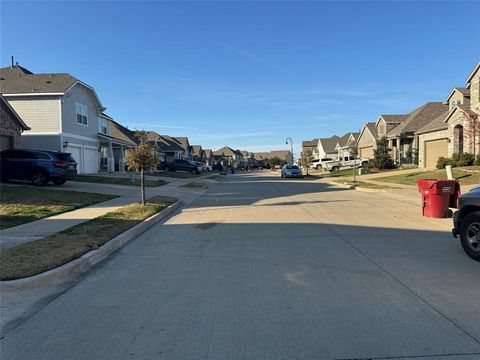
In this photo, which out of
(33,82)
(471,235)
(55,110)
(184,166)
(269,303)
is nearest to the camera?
(269,303)

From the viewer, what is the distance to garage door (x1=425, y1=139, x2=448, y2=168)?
3528 cm

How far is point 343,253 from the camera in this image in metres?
7.82

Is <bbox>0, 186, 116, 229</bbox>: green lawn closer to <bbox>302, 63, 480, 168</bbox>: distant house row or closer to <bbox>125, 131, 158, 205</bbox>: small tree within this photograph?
<bbox>125, 131, 158, 205</bbox>: small tree

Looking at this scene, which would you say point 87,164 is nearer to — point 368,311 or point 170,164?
point 170,164

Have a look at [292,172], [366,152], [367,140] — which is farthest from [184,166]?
[367,140]

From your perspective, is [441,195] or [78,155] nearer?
[441,195]

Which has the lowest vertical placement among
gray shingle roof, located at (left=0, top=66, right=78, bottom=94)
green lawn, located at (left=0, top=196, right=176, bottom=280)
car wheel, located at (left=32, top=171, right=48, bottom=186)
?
green lawn, located at (left=0, top=196, right=176, bottom=280)

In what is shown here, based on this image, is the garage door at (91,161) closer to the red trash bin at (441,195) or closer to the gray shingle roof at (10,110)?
the gray shingle roof at (10,110)

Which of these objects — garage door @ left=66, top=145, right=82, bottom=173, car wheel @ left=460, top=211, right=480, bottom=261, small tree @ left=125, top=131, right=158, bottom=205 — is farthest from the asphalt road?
garage door @ left=66, top=145, right=82, bottom=173

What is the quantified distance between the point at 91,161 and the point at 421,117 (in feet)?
115

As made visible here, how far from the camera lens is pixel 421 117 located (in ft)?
154

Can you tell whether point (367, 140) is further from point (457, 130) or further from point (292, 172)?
point (457, 130)

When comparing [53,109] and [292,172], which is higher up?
[53,109]

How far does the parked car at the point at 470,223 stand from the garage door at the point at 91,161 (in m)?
29.5
